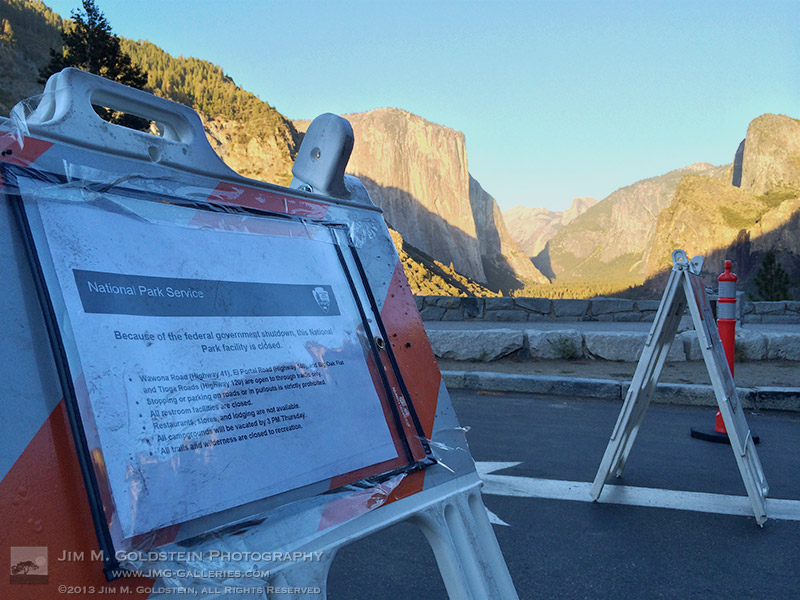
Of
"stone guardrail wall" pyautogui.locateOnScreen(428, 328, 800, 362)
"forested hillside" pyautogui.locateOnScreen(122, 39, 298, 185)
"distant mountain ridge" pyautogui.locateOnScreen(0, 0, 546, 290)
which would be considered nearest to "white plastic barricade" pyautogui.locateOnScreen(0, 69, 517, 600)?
"stone guardrail wall" pyautogui.locateOnScreen(428, 328, 800, 362)

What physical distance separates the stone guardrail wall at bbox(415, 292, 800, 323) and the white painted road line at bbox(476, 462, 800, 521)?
8299 millimetres

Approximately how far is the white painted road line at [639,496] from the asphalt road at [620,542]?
0.24 feet

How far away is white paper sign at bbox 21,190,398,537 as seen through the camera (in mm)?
933

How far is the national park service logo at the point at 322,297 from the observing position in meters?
1.30

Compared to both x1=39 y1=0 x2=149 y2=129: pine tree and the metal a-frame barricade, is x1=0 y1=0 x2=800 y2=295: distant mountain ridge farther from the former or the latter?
the metal a-frame barricade

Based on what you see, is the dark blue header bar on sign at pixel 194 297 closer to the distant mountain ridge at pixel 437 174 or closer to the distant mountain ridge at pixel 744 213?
the distant mountain ridge at pixel 437 174

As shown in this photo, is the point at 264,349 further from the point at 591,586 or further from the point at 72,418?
the point at 591,586

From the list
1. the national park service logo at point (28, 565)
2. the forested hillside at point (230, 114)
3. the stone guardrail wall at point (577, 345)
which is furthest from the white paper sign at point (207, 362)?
the forested hillside at point (230, 114)

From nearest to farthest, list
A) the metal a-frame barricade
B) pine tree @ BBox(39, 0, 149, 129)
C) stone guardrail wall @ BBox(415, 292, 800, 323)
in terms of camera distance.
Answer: the metal a-frame barricade, stone guardrail wall @ BBox(415, 292, 800, 323), pine tree @ BBox(39, 0, 149, 129)

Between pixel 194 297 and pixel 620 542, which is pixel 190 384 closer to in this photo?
pixel 194 297

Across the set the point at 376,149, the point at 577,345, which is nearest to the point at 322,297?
the point at 577,345

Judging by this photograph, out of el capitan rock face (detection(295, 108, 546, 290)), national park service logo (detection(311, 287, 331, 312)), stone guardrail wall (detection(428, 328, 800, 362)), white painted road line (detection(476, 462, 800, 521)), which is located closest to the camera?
national park service logo (detection(311, 287, 331, 312))

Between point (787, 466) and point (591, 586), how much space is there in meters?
2.28

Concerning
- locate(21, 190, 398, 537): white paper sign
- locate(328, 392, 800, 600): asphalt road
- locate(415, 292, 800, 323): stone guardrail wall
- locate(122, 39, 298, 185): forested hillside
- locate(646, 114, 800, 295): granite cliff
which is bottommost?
locate(328, 392, 800, 600): asphalt road
